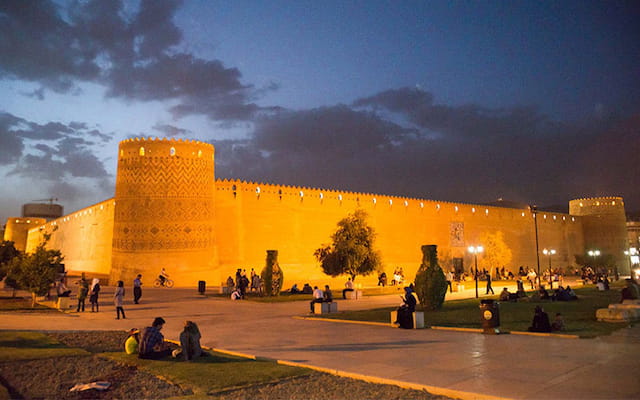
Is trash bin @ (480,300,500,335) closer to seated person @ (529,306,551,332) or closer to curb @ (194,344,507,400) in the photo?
seated person @ (529,306,551,332)

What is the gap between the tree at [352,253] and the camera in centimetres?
2245

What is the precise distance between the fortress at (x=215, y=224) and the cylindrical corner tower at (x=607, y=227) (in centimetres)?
1737

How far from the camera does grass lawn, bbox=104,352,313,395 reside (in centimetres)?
550

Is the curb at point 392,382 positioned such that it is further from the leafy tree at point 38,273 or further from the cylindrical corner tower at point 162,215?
the cylindrical corner tower at point 162,215

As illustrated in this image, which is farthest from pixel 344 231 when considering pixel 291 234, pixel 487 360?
pixel 487 360

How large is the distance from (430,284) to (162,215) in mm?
16790

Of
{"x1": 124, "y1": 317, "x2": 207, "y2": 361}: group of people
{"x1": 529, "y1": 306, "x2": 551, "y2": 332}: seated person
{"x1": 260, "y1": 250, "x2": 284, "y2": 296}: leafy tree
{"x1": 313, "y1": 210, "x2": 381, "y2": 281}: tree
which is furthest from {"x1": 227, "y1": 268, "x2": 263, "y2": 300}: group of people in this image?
{"x1": 529, "y1": 306, "x2": 551, "y2": 332}: seated person

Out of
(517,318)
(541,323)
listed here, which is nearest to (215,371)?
(541,323)

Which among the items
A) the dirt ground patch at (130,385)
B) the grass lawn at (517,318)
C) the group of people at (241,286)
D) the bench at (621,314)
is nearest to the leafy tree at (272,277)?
the group of people at (241,286)

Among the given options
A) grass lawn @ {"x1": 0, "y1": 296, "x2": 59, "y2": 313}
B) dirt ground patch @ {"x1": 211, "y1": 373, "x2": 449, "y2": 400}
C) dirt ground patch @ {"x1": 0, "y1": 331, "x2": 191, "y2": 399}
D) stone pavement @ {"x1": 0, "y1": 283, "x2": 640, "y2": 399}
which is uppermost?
grass lawn @ {"x1": 0, "y1": 296, "x2": 59, "y2": 313}

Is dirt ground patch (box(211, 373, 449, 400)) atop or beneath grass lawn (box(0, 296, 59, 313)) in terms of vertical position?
beneath

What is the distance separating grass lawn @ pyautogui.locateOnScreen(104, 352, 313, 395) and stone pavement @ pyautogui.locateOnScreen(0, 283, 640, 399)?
1.93 ft

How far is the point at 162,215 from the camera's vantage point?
84.8ft

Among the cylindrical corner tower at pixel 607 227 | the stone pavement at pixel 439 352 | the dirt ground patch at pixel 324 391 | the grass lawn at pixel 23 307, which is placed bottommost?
the dirt ground patch at pixel 324 391
